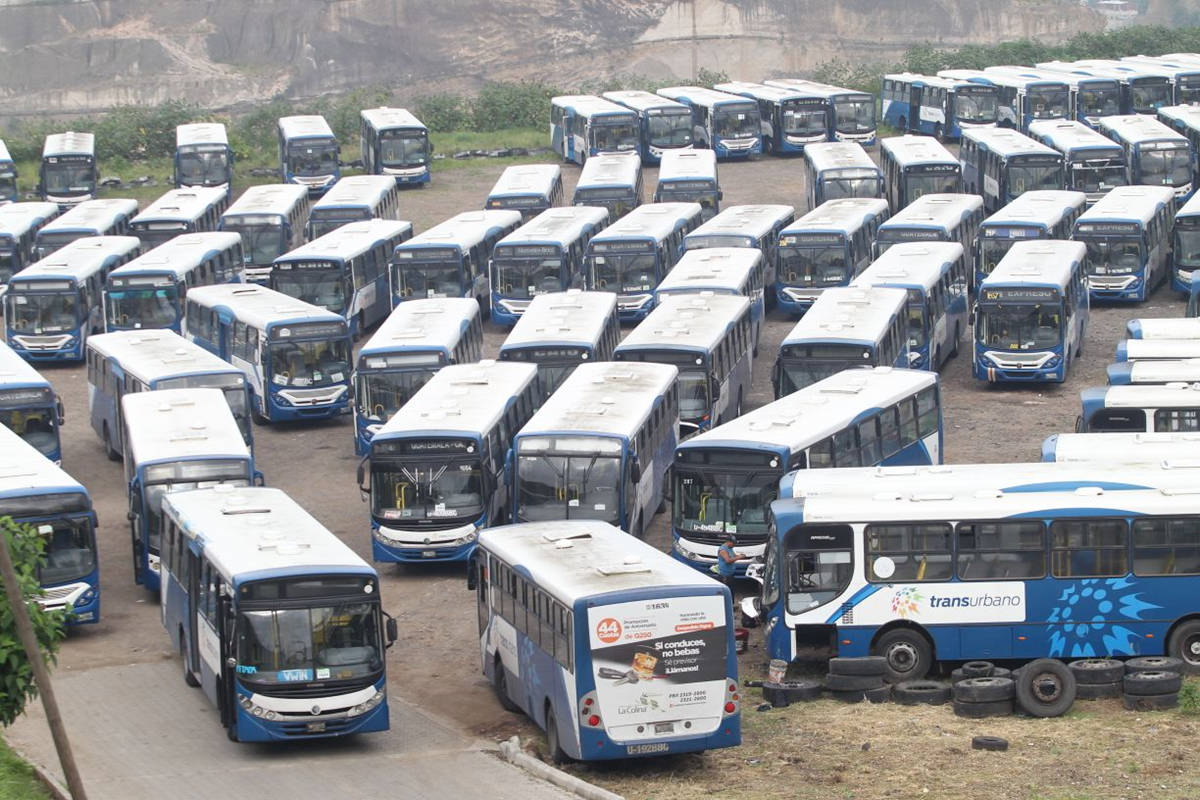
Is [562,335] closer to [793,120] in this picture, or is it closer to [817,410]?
[817,410]

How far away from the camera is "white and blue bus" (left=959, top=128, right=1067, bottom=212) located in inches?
2254

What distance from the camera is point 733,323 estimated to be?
134 ft

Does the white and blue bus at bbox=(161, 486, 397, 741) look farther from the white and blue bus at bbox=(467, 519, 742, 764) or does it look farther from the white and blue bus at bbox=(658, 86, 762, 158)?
the white and blue bus at bbox=(658, 86, 762, 158)

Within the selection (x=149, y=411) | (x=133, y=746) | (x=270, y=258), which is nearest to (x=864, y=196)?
(x=270, y=258)

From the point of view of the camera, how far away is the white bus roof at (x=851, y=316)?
37906mm

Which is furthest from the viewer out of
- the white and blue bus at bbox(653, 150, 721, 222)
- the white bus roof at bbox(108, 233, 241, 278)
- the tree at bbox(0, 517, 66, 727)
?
the white and blue bus at bbox(653, 150, 721, 222)

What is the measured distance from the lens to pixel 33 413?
37531 millimetres

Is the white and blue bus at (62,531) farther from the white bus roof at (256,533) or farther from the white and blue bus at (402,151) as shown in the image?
the white and blue bus at (402,151)

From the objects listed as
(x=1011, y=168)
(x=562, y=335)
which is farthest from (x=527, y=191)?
(x=562, y=335)

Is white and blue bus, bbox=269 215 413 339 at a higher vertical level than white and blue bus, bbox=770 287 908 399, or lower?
lower

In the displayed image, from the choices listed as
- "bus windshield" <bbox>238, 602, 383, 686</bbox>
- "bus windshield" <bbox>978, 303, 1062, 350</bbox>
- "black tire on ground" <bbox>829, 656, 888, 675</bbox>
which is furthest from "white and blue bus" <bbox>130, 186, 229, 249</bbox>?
"black tire on ground" <bbox>829, 656, 888, 675</bbox>

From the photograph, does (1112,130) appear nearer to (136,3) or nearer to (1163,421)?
(1163,421)

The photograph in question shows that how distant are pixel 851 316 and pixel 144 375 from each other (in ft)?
45.0

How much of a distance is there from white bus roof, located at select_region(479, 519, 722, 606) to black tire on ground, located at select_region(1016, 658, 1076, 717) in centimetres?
402
